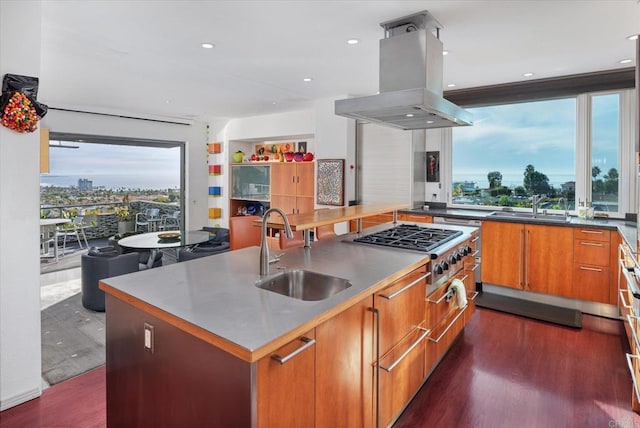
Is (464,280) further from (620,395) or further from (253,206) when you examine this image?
(253,206)

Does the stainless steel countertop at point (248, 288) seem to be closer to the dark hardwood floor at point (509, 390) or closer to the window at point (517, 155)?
the dark hardwood floor at point (509, 390)

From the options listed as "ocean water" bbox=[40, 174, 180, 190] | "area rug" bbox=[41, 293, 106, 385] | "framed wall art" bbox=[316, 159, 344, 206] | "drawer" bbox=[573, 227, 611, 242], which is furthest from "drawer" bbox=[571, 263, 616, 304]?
"ocean water" bbox=[40, 174, 180, 190]

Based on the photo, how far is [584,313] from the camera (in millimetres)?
3869

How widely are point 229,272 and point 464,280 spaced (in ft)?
6.52

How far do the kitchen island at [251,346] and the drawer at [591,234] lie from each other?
2553 mm

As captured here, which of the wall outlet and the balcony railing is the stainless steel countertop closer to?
the wall outlet

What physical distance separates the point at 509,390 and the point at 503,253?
2037 mm

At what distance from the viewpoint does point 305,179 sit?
6.17 metres

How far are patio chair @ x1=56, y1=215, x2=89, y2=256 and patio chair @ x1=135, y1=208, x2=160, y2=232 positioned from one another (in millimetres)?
924

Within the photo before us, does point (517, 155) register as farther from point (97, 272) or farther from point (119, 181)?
point (119, 181)

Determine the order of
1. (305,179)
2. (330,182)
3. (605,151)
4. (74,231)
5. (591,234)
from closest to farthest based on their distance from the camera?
(591,234) < (605,151) < (330,182) < (74,231) < (305,179)

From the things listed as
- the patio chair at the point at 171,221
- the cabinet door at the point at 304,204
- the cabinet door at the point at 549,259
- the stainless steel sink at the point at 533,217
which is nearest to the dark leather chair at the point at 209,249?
the cabinet door at the point at 304,204

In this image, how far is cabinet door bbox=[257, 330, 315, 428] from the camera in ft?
3.70

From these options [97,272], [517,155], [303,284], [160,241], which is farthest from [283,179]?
[303,284]
